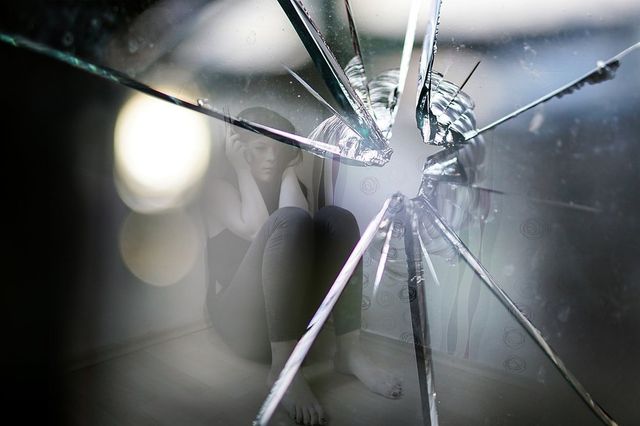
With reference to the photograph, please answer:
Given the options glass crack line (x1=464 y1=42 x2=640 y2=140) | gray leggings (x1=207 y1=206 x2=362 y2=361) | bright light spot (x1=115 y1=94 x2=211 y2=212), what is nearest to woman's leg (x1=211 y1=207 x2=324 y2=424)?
gray leggings (x1=207 y1=206 x2=362 y2=361)

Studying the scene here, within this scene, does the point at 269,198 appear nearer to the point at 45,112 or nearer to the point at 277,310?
the point at 277,310

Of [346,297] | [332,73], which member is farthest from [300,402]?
[332,73]

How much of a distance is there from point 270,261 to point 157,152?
0.55 ft

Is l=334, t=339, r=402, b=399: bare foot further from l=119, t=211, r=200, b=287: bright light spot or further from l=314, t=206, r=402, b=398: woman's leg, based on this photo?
Answer: l=119, t=211, r=200, b=287: bright light spot

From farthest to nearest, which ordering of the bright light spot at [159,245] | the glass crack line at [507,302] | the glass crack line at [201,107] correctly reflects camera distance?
the glass crack line at [507,302] → the bright light spot at [159,245] → the glass crack line at [201,107]

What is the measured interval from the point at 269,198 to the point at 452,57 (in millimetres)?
288

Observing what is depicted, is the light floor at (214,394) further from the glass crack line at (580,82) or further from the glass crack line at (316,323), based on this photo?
the glass crack line at (580,82)

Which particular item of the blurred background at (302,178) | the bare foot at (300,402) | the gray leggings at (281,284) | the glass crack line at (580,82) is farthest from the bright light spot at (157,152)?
the glass crack line at (580,82)

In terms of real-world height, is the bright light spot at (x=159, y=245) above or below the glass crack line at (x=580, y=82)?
below

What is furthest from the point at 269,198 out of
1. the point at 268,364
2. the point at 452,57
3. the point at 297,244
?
the point at 452,57

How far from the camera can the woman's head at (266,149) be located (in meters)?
0.46

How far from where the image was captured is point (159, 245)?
444 millimetres

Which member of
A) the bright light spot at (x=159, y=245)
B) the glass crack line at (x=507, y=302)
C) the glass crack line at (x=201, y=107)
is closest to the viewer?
the glass crack line at (x=201, y=107)

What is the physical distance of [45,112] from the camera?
1.29 ft
